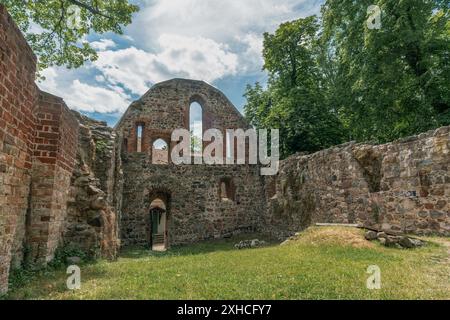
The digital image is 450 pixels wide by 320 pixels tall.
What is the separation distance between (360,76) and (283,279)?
35.5 ft

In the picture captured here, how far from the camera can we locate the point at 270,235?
47.0 feet

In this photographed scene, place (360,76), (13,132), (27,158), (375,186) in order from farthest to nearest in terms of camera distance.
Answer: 1. (360,76)
2. (375,186)
3. (27,158)
4. (13,132)

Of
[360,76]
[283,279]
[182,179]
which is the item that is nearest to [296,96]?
[360,76]

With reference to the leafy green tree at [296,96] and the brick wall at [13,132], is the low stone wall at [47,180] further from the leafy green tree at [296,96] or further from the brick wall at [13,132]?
the leafy green tree at [296,96]

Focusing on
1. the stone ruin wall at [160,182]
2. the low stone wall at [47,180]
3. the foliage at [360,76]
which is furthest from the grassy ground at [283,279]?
the foliage at [360,76]

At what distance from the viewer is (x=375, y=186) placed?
8875mm

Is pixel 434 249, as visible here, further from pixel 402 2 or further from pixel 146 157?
pixel 146 157

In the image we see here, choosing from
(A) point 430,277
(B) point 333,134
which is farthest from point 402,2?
(A) point 430,277

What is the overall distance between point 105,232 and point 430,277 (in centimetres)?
602

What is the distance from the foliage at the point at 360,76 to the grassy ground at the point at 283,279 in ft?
25.4

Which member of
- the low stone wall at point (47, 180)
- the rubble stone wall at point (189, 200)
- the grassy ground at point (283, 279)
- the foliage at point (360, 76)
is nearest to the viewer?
the grassy ground at point (283, 279)

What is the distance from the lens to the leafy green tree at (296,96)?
14.4 metres

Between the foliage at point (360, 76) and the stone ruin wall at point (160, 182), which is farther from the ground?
the foliage at point (360, 76)

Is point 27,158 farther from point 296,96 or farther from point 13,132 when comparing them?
point 296,96
